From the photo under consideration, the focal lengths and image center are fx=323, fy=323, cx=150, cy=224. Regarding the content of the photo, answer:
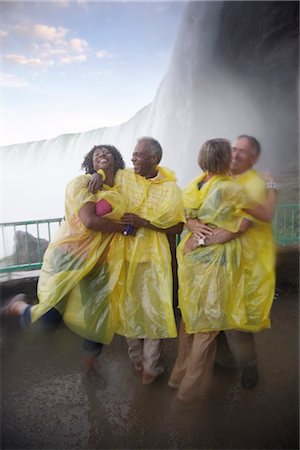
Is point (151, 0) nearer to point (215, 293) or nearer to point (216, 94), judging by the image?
point (216, 94)

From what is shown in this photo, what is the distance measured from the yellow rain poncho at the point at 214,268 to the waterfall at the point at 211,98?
0.36ft

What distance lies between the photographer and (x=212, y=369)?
3.87ft

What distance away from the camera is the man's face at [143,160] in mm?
1031

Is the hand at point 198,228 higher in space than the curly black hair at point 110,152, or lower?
lower

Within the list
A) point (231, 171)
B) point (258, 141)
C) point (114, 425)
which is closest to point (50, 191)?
point (231, 171)

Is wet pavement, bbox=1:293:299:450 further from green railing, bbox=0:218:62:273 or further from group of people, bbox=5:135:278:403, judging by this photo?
green railing, bbox=0:218:62:273

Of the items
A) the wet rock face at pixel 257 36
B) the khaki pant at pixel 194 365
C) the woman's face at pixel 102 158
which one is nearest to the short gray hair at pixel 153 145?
the woman's face at pixel 102 158

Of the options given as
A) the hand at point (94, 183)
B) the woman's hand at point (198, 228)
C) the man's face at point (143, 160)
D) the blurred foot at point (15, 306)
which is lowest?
the blurred foot at point (15, 306)

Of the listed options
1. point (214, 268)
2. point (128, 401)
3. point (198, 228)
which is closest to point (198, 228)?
point (198, 228)

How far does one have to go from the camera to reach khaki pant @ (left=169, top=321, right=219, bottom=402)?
1137mm

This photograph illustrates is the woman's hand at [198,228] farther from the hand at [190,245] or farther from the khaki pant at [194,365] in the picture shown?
the khaki pant at [194,365]

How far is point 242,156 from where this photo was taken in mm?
1034

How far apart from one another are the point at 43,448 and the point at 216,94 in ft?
4.20

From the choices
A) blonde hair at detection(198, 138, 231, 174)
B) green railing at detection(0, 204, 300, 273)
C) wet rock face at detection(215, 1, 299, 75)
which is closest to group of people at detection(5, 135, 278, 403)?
blonde hair at detection(198, 138, 231, 174)
